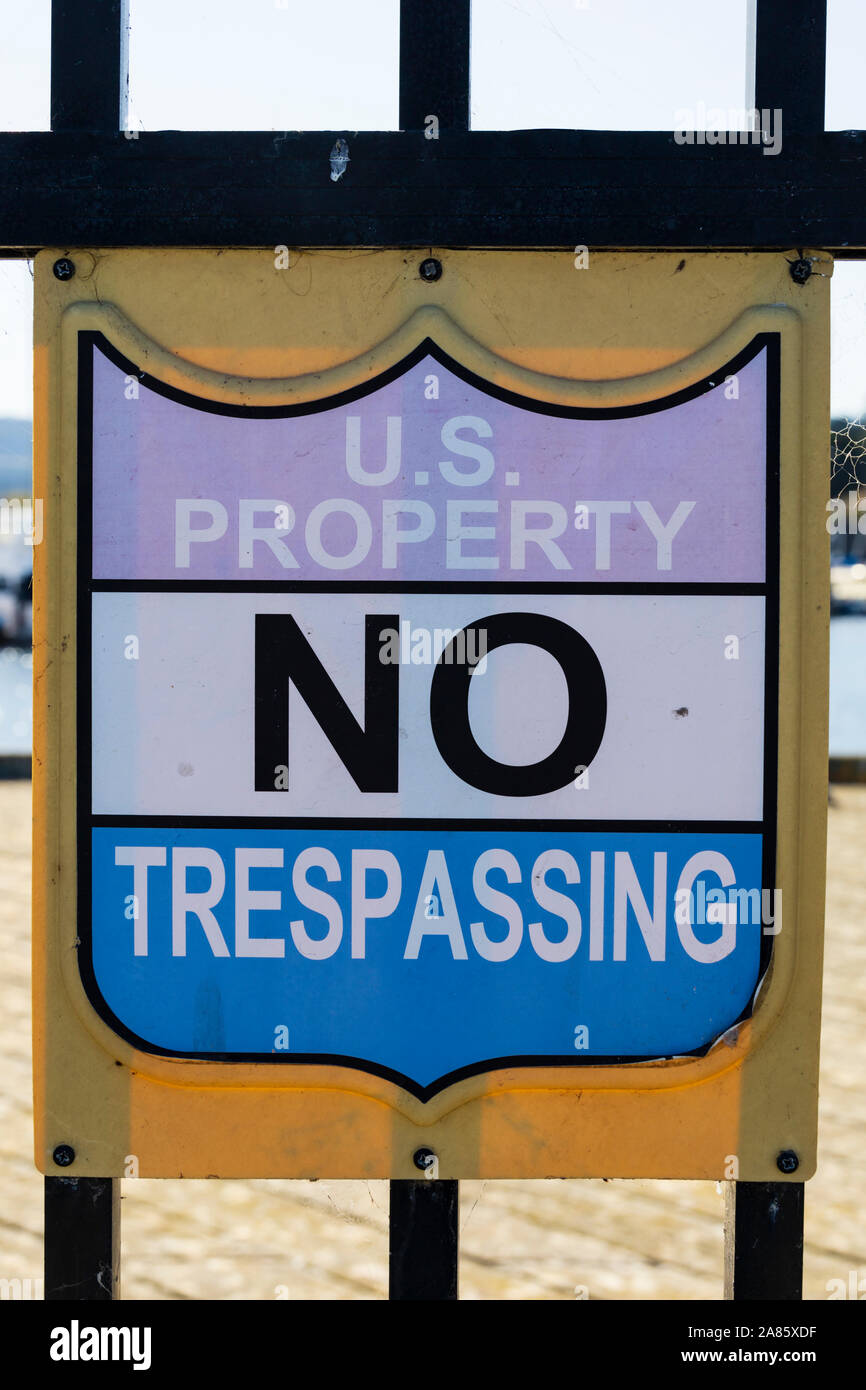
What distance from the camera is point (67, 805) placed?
5.56 feet

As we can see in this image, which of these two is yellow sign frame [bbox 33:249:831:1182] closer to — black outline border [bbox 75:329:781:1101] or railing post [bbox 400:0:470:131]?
black outline border [bbox 75:329:781:1101]

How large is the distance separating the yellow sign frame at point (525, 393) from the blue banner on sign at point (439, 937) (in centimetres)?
5

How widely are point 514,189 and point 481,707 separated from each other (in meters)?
0.67

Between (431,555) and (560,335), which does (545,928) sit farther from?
(560,335)

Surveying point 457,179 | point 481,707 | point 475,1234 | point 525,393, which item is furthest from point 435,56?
point 475,1234

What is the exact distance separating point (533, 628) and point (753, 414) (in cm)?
40

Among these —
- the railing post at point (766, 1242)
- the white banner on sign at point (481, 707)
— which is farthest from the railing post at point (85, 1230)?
the railing post at point (766, 1242)

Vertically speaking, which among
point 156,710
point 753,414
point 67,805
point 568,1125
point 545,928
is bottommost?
point 568,1125

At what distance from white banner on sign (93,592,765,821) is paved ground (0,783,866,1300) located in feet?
4.85

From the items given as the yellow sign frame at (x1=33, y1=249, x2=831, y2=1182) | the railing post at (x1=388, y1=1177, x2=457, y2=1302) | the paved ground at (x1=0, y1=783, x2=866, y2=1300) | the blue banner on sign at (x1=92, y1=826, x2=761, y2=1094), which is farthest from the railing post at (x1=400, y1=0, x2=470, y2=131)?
the paved ground at (x1=0, y1=783, x2=866, y2=1300)

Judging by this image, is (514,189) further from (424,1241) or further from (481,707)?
(424,1241)

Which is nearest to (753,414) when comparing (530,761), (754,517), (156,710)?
(754,517)

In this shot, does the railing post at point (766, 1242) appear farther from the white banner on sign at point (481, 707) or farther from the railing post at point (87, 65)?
the railing post at point (87, 65)
